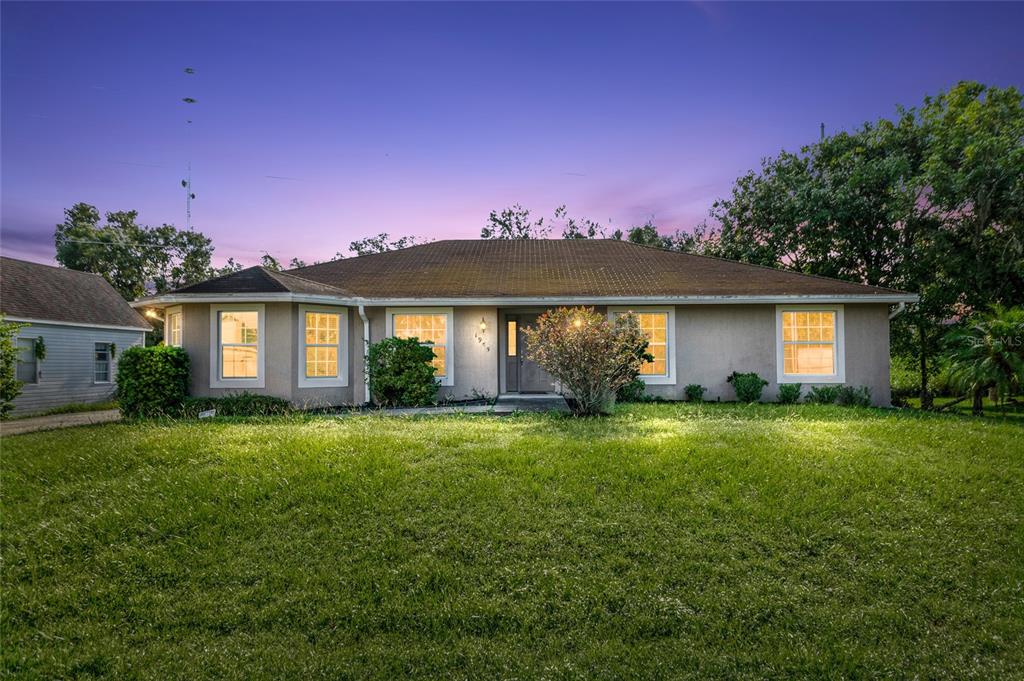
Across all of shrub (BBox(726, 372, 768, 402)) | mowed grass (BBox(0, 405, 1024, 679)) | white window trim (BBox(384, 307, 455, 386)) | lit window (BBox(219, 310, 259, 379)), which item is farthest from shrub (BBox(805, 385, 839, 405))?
lit window (BBox(219, 310, 259, 379))

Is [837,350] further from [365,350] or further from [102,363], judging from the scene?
[102,363]

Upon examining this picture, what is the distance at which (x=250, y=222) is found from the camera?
56.3 ft

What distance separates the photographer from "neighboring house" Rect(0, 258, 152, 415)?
48.8 feet

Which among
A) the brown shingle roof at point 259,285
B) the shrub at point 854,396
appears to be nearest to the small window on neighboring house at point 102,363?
the brown shingle roof at point 259,285

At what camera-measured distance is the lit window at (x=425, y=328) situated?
12.1 m

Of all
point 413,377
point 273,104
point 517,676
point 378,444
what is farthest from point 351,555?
point 273,104

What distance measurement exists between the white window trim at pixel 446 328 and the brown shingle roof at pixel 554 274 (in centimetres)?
40

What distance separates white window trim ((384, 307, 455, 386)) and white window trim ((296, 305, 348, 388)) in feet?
3.47

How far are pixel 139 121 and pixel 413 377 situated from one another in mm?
8915

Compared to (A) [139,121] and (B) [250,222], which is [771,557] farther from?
(B) [250,222]

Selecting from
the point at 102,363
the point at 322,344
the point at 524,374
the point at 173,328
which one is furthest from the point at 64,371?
the point at 524,374

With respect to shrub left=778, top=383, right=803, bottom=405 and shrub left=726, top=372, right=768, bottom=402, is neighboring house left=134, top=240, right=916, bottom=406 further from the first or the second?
shrub left=726, top=372, right=768, bottom=402

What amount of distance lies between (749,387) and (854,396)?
260 centimetres

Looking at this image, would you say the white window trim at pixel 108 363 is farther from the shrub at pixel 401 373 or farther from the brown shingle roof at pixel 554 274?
the shrub at pixel 401 373
